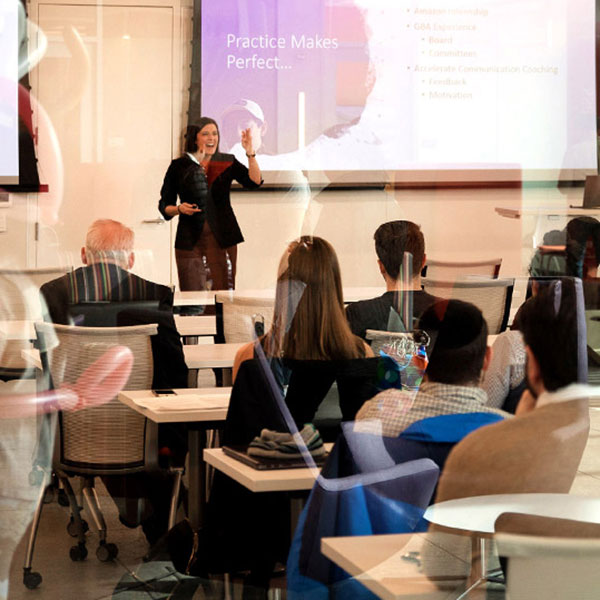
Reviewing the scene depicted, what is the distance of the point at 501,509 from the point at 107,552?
2.26 feet

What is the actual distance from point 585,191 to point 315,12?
0.45 metres

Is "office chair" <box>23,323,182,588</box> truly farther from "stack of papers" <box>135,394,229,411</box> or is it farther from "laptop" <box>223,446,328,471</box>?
"laptop" <box>223,446,328,471</box>

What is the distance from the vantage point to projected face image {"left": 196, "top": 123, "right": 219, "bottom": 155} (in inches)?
54.9

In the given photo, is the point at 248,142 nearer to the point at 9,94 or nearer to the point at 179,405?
the point at 9,94

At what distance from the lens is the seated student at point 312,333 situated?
58.6 inches

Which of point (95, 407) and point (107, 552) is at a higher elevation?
point (95, 407)

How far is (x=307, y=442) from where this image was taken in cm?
150

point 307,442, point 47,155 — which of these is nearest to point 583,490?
point 307,442

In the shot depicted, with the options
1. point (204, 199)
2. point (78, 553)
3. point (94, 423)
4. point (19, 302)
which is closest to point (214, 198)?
point (204, 199)

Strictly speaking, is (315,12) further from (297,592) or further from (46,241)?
(297,592)

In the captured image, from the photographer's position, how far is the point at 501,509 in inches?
52.6

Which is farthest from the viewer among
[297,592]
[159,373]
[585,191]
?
[159,373]

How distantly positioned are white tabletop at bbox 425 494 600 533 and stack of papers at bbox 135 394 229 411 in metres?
0.41

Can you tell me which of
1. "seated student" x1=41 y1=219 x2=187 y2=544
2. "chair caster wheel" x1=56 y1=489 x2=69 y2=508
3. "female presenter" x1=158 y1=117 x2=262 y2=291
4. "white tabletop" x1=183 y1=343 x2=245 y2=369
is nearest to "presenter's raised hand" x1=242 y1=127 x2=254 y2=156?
"female presenter" x1=158 y1=117 x2=262 y2=291
